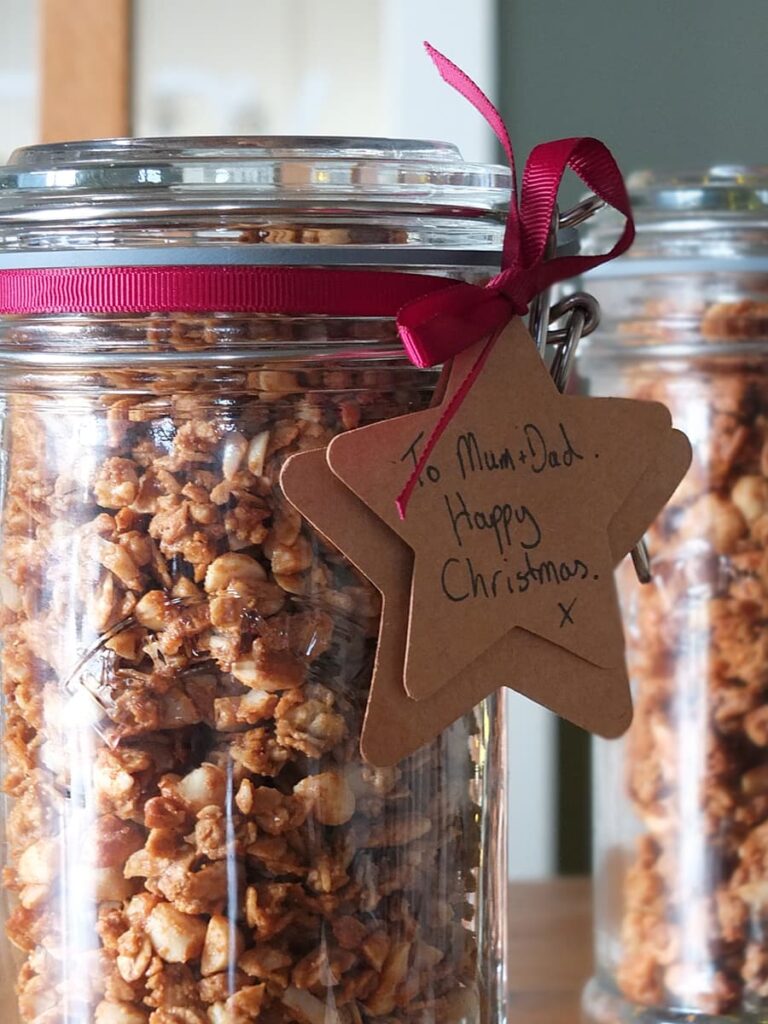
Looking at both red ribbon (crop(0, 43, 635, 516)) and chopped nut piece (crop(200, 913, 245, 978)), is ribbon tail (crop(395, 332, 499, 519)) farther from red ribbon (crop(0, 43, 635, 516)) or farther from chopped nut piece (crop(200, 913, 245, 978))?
chopped nut piece (crop(200, 913, 245, 978))

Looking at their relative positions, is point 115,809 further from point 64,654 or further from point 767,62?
point 767,62

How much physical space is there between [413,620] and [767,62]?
0.74 meters

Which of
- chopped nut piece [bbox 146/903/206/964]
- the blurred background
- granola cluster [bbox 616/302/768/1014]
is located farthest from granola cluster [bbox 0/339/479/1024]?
the blurred background

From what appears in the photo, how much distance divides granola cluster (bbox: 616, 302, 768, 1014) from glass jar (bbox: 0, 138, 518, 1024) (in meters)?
0.21

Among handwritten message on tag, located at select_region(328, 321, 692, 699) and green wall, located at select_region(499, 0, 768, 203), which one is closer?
handwritten message on tag, located at select_region(328, 321, 692, 699)

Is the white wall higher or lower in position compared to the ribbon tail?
higher

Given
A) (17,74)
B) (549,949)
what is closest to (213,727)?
(549,949)

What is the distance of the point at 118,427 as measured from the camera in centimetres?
43

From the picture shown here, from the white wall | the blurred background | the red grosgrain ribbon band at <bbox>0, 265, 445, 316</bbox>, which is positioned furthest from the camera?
the white wall

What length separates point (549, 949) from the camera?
75 cm

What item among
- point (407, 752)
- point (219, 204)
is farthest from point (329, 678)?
point (219, 204)

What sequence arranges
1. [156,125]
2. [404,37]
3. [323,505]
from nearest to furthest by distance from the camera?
1. [323,505]
2. [404,37]
3. [156,125]

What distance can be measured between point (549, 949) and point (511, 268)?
0.45m

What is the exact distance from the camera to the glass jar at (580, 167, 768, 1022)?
0.60m
